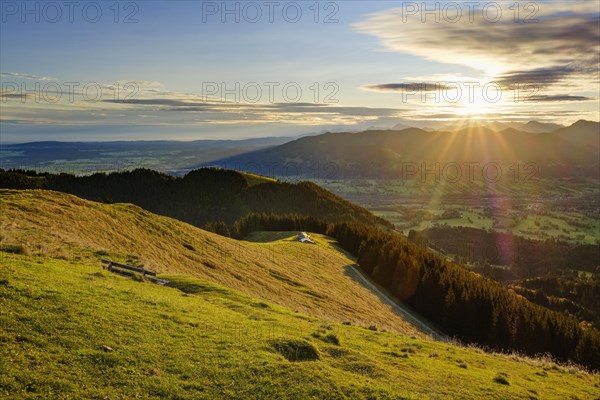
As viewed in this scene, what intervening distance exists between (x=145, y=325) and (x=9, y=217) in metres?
24.3

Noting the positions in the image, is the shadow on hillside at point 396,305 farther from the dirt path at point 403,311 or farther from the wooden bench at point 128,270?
the wooden bench at point 128,270

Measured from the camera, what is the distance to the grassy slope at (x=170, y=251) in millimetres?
38000

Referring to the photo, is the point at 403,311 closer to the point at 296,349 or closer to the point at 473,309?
the point at 473,309

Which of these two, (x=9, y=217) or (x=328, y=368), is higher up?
(x=9, y=217)

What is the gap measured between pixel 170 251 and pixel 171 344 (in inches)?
1174

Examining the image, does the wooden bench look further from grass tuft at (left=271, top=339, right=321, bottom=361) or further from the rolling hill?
grass tuft at (left=271, top=339, right=321, bottom=361)

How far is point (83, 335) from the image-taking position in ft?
64.5

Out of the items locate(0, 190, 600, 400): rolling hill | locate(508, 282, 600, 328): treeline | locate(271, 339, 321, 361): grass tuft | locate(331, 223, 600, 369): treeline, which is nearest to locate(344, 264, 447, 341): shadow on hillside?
locate(331, 223, 600, 369): treeline

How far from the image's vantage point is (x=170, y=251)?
163 feet

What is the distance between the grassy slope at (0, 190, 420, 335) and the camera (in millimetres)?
38000

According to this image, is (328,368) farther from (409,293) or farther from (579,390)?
(409,293)

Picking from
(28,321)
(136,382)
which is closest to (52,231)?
(28,321)

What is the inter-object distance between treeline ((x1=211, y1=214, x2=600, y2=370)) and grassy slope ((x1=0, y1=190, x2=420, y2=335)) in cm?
1330

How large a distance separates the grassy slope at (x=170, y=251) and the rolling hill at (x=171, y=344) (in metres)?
0.28
